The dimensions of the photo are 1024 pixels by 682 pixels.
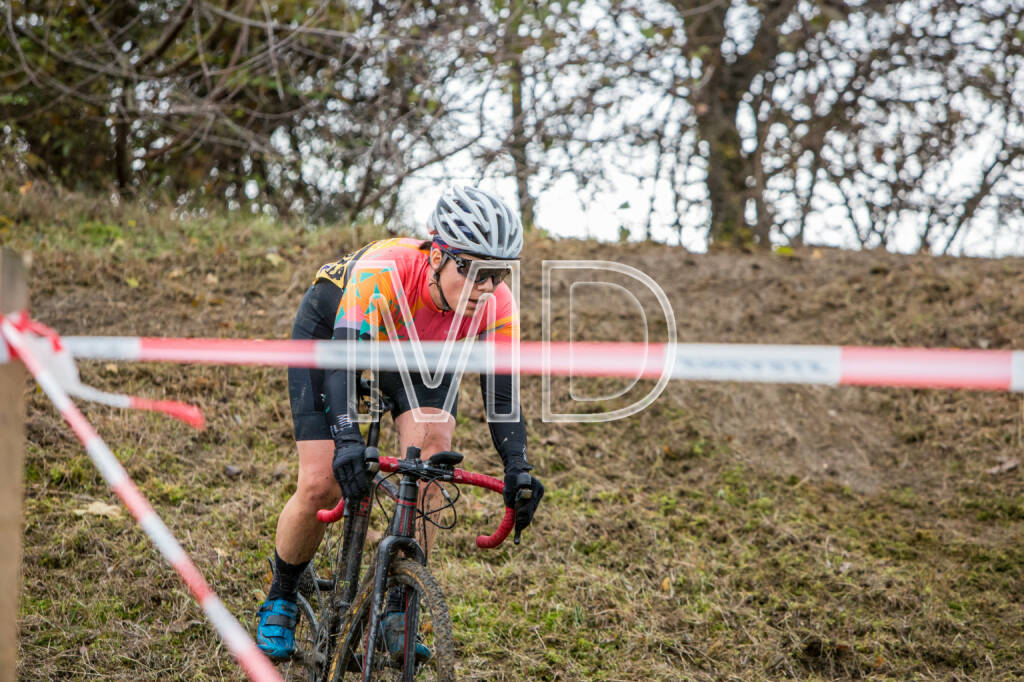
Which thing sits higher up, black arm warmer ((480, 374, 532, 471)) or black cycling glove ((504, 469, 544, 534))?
black arm warmer ((480, 374, 532, 471))

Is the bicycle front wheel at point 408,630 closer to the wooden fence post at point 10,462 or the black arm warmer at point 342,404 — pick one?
the black arm warmer at point 342,404

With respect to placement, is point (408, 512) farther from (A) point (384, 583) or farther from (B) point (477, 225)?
(B) point (477, 225)

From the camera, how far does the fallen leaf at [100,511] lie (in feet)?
17.0

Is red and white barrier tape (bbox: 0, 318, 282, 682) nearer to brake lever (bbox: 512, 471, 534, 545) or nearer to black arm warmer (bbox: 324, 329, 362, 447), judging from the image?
black arm warmer (bbox: 324, 329, 362, 447)

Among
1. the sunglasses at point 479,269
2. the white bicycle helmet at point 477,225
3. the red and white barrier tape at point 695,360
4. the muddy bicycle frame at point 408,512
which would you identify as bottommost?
the muddy bicycle frame at point 408,512

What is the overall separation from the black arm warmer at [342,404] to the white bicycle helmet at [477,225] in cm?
51

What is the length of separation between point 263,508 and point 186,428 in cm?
120

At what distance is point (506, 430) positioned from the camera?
10.5 ft

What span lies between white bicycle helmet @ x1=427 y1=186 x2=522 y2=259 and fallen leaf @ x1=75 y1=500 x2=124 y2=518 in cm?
316

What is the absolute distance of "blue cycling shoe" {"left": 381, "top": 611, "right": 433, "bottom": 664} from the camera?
2820mm

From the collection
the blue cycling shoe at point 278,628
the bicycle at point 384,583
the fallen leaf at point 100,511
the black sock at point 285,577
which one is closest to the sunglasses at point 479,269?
the bicycle at point 384,583

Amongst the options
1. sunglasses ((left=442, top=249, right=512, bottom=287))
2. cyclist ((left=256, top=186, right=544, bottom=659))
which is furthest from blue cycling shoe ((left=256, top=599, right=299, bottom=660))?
sunglasses ((left=442, top=249, right=512, bottom=287))

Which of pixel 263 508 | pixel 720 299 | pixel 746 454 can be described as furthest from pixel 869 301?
pixel 263 508

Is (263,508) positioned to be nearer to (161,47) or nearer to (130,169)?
(161,47)
